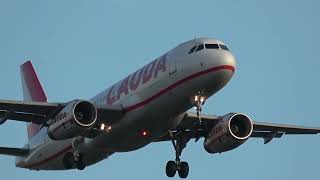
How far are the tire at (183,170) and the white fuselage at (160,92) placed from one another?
11.4 feet

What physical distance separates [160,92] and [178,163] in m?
7.18

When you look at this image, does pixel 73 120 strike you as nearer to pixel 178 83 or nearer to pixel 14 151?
pixel 178 83

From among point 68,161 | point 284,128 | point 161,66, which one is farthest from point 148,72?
point 284,128

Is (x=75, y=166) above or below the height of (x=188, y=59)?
below

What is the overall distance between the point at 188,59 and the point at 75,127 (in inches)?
294

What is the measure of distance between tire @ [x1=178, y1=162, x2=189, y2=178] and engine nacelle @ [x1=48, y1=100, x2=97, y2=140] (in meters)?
7.85

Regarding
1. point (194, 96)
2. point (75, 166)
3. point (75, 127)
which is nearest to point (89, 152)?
point (75, 166)

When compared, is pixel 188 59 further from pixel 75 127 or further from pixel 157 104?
pixel 75 127

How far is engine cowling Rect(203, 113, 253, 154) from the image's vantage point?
55.8m

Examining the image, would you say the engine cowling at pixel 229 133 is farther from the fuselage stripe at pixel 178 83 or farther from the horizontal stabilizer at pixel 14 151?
the horizontal stabilizer at pixel 14 151

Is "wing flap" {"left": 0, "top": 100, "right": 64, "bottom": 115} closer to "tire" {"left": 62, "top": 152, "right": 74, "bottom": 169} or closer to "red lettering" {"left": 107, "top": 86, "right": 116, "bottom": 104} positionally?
"red lettering" {"left": 107, "top": 86, "right": 116, "bottom": 104}

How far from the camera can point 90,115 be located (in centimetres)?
5209

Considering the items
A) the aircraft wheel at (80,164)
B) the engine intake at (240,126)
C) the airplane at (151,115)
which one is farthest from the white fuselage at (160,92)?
the engine intake at (240,126)

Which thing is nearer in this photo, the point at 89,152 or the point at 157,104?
the point at 157,104
